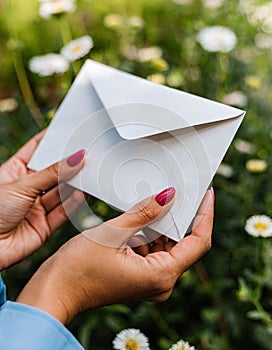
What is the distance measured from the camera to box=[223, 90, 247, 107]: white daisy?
1.18 meters

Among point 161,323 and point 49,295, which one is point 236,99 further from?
point 49,295

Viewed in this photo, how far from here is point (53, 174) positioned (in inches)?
32.7

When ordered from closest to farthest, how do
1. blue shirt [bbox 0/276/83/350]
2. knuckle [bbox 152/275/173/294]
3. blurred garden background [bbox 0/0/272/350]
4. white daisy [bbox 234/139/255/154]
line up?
blue shirt [bbox 0/276/83/350] → knuckle [bbox 152/275/173/294] → blurred garden background [bbox 0/0/272/350] → white daisy [bbox 234/139/255/154]

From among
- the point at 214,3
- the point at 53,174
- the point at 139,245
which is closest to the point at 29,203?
the point at 53,174

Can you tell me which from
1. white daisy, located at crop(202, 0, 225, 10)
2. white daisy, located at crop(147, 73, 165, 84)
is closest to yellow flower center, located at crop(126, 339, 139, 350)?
white daisy, located at crop(147, 73, 165, 84)

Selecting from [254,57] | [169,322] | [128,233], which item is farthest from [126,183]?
[254,57]

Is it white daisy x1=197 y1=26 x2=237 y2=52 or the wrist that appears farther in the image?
white daisy x1=197 y1=26 x2=237 y2=52

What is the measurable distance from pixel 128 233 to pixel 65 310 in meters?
0.12

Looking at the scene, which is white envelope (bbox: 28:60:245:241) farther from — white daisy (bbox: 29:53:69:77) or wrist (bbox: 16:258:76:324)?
white daisy (bbox: 29:53:69:77)

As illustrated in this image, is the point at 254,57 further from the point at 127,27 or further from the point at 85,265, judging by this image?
the point at 85,265

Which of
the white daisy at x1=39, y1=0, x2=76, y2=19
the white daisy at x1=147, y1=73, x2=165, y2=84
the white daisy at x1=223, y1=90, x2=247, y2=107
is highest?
the white daisy at x1=39, y1=0, x2=76, y2=19

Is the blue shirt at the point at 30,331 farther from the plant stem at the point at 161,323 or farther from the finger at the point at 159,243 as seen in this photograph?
the plant stem at the point at 161,323

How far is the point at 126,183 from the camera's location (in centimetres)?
81

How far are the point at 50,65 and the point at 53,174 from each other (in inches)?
17.0
